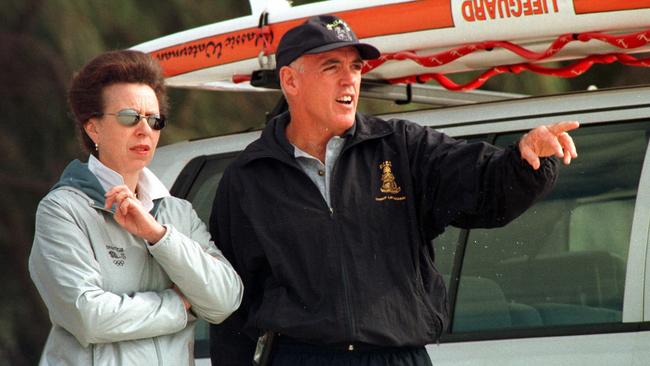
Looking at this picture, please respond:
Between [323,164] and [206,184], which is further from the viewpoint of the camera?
[206,184]

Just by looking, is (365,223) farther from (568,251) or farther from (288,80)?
(568,251)

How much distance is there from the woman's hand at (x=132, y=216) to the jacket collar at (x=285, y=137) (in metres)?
0.42

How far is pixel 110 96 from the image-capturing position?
3359 millimetres

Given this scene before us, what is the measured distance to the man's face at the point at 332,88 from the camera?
3.45m

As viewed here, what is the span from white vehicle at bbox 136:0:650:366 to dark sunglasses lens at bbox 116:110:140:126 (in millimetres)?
1176

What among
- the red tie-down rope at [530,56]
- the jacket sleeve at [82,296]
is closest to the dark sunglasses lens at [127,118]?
the jacket sleeve at [82,296]

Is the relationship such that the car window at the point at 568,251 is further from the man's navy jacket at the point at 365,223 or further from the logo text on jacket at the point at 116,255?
the logo text on jacket at the point at 116,255

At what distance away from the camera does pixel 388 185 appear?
3.39m

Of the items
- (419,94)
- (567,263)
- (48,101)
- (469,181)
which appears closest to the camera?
(469,181)

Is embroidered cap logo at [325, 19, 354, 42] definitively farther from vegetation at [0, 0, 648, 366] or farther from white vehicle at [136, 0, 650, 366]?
vegetation at [0, 0, 648, 366]

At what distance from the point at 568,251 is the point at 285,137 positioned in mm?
942

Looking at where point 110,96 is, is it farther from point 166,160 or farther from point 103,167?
point 166,160

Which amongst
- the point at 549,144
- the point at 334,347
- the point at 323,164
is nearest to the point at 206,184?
the point at 323,164

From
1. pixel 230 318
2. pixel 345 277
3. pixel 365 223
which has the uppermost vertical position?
pixel 365 223
